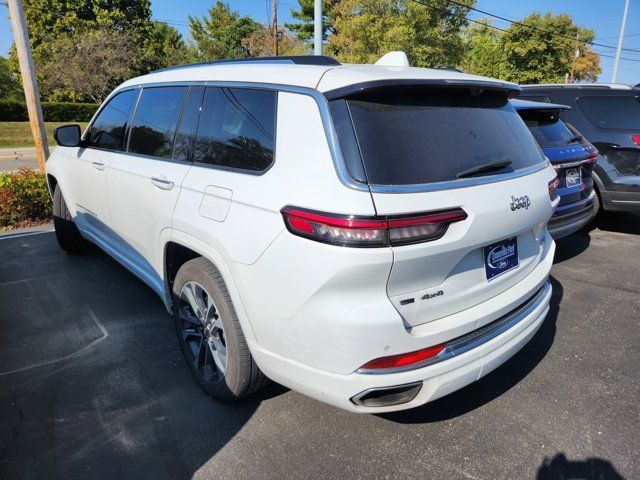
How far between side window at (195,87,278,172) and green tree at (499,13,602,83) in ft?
131

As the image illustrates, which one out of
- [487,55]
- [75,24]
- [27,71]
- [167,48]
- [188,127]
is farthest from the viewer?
[167,48]

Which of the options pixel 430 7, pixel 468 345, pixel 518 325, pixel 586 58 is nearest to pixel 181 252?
pixel 468 345

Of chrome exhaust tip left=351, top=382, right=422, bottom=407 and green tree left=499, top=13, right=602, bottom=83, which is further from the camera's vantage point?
green tree left=499, top=13, right=602, bottom=83

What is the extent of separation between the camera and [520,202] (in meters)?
2.23

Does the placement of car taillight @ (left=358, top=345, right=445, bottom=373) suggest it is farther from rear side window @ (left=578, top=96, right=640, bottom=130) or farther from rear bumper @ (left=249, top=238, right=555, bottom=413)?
rear side window @ (left=578, top=96, right=640, bottom=130)

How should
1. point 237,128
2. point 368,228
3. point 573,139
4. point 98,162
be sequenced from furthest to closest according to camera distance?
point 573,139 → point 98,162 → point 237,128 → point 368,228

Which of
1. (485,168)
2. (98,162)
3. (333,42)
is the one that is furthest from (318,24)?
(333,42)

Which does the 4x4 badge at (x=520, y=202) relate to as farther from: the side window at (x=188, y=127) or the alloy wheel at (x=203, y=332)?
the side window at (x=188, y=127)

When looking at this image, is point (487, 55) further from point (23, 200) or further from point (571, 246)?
point (23, 200)

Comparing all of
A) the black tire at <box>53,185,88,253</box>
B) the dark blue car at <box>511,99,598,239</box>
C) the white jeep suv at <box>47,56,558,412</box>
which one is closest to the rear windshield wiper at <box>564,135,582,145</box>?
the dark blue car at <box>511,99,598,239</box>

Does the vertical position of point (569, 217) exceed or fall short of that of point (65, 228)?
it exceeds it

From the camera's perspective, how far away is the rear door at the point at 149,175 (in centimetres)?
275

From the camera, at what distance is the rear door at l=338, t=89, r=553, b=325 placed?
6.00 ft

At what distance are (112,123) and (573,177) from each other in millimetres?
4467
